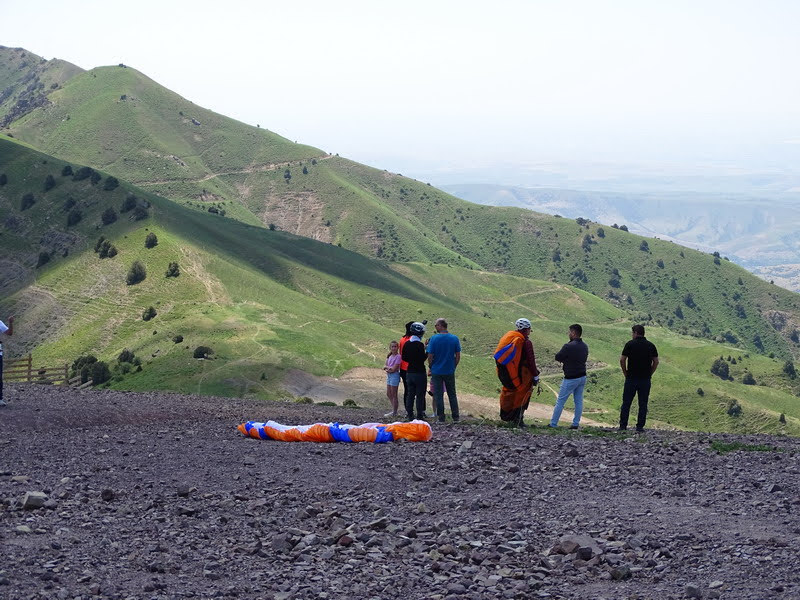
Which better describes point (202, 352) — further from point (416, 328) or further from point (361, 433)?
point (361, 433)

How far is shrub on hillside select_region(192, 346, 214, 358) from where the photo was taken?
58.8 meters

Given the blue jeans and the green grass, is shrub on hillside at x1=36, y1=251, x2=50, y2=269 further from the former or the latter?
the green grass

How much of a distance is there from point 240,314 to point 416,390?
5283 cm

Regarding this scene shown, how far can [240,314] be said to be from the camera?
7206cm

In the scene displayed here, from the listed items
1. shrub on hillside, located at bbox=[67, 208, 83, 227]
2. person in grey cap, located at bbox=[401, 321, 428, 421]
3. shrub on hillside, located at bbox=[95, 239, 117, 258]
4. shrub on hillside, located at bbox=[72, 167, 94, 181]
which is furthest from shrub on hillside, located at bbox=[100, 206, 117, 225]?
person in grey cap, located at bbox=[401, 321, 428, 421]

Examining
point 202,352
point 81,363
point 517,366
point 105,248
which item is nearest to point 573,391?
point 517,366

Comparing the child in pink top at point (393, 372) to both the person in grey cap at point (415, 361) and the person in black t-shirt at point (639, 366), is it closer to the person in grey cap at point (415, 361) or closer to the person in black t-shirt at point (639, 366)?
the person in grey cap at point (415, 361)

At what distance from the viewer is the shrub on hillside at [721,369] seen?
103037mm

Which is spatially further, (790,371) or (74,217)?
(790,371)

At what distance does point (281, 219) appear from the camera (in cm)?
17838

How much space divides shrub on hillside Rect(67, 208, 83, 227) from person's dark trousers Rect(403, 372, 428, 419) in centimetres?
8283

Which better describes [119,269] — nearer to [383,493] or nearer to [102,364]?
Result: [102,364]

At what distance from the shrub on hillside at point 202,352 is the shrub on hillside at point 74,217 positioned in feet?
141

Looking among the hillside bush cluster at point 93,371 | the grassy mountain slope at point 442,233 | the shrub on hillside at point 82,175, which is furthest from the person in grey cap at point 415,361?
the grassy mountain slope at point 442,233
